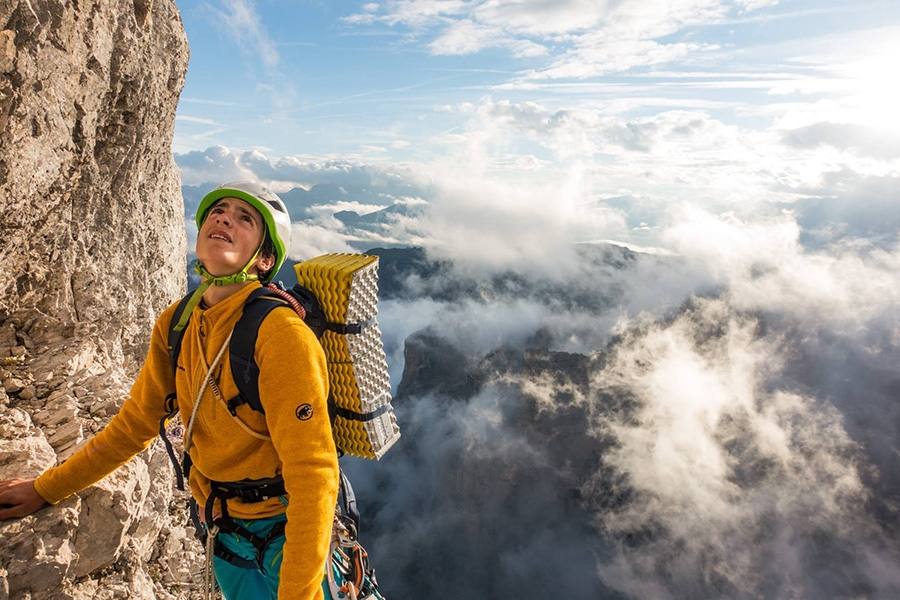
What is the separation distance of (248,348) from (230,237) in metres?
0.91

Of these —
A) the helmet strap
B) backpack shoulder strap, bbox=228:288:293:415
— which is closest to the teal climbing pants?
backpack shoulder strap, bbox=228:288:293:415

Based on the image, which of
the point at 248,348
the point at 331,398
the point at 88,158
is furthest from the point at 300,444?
the point at 88,158

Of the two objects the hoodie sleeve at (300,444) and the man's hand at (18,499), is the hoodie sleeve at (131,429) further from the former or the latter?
the hoodie sleeve at (300,444)

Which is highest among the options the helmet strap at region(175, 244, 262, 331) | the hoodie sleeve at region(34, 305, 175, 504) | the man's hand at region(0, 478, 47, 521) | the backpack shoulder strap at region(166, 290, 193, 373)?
the helmet strap at region(175, 244, 262, 331)

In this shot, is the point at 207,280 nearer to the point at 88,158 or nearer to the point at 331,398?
the point at 331,398

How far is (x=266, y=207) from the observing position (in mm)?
3576

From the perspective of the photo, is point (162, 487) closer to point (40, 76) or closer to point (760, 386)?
point (40, 76)

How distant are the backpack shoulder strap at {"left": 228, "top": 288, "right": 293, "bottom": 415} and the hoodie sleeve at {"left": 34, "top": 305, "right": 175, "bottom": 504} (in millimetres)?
1091

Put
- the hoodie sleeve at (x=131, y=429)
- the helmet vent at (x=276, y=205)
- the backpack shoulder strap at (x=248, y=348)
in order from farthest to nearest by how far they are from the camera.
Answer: the hoodie sleeve at (x=131, y=429) < the helmet vent at (x=276, y=205) < the backpack shoulder strap at (x=248, y=348)

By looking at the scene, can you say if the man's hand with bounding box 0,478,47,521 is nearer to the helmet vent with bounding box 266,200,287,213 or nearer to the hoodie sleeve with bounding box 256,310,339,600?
the hoodie sleeve with bounding box 256,310,339,600

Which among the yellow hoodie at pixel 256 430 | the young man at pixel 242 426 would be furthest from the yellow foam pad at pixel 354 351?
the yellow hoodie at pixel 256 430

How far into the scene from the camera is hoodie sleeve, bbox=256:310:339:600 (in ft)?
9.09

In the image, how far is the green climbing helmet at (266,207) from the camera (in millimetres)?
3578

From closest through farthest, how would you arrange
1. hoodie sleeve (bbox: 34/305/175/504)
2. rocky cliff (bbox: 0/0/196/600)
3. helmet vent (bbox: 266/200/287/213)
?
helmet vent (bbox: 266/200/287/213), hoodie sleeve (bbox: 34/305/175/504), rocky cliff (bbox: 0/0/196/600)
